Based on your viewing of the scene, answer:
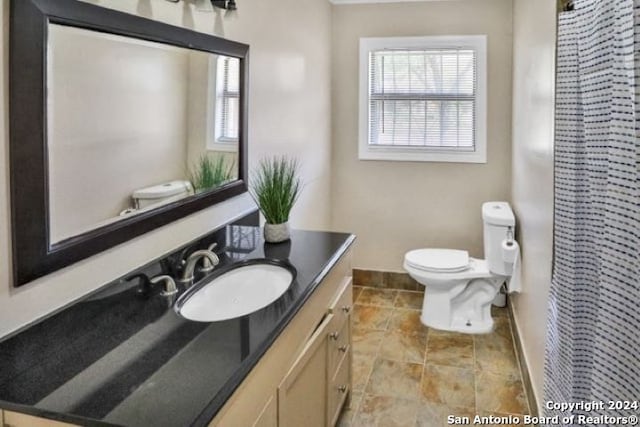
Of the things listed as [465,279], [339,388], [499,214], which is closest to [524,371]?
[465,279]

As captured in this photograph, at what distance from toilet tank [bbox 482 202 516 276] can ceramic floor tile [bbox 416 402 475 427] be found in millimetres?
1090

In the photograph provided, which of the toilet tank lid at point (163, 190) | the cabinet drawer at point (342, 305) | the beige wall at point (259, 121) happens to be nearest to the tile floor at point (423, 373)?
the cabinet drawer at point (342, 305)

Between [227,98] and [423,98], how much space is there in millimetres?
2141

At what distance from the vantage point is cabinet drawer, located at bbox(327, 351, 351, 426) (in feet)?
6.72

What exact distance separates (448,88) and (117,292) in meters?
3.07

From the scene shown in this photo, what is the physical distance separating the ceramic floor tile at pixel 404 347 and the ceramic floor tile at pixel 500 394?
1.26 feet

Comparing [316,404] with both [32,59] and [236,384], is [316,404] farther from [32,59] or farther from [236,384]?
[32,59]

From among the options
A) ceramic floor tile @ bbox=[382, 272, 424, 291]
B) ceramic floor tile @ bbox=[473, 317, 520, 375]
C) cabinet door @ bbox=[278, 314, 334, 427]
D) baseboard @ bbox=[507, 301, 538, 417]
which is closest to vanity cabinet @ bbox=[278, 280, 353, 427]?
cabinet door @ bbox=[278, 314, 334, 427]

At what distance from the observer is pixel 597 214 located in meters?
Answer: 1.29

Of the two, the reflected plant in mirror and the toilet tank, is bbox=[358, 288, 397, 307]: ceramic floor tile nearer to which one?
the toilet tank

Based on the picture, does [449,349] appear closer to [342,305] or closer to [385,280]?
[385,280]

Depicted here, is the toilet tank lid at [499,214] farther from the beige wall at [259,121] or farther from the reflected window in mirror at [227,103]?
the reflected window in mirror at [227,103]

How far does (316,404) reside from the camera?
6.05 feet

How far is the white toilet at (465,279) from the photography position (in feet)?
10.9
